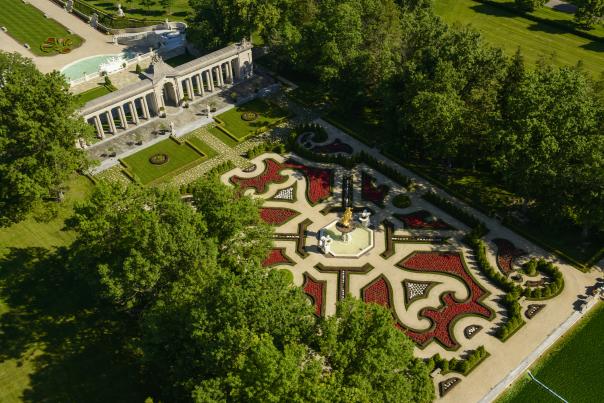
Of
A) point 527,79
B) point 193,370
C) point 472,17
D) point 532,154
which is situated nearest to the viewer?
point 193,370

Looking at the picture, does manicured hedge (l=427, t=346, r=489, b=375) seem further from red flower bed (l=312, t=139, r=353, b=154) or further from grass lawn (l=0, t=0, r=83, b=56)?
grass lawn (l=0, t=0, r=83, b=56)

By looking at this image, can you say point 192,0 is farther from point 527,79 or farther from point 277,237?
point 527,79

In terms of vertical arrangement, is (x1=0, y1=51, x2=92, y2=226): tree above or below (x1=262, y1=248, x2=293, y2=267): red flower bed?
above

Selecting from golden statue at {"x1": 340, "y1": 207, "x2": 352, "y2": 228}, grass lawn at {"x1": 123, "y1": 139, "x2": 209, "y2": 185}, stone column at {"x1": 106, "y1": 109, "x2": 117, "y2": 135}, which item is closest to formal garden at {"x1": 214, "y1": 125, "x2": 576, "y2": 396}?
golden statue at {"x1": 340, "y1": 207, "x2": 352, "y2": 228}

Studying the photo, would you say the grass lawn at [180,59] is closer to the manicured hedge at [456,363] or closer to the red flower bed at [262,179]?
the red flower bed at [262,179]

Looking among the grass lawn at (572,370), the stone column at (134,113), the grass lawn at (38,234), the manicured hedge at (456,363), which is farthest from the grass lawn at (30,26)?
the grass lawn at (572,370)

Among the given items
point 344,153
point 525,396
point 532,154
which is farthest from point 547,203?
point 344,153
